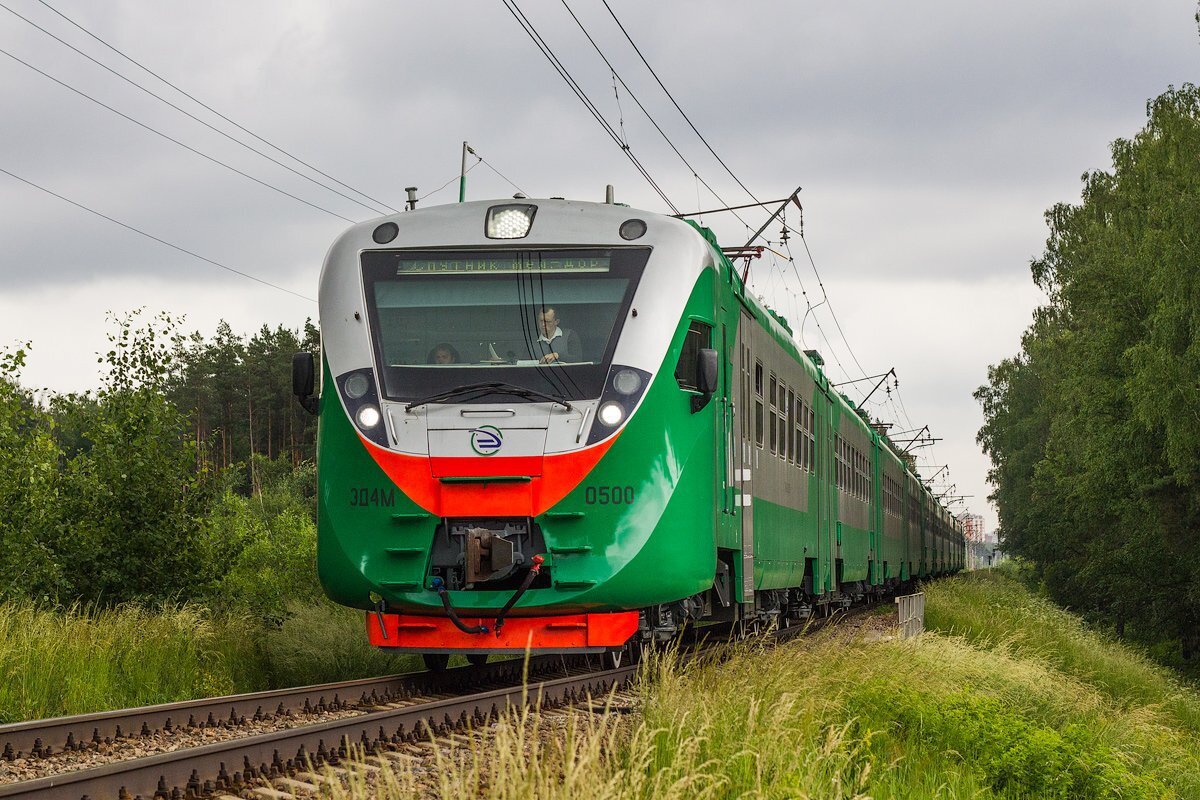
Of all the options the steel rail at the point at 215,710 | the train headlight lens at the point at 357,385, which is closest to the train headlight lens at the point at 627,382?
the train headlight lens at the point at 357,385

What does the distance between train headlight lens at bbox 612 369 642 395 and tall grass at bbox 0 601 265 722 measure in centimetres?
401

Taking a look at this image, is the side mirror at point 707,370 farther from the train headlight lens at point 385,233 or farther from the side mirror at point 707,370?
the train headlight lens at point 385,233

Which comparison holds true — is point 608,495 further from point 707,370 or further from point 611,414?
point 707,370

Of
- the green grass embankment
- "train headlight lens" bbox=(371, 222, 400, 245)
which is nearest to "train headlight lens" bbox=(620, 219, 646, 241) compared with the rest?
"train headlight lens" bbox=(371, 222, 400, 245)

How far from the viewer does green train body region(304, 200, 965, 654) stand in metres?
8.98

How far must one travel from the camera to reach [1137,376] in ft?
97.0

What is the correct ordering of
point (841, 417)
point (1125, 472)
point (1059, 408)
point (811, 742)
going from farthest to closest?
1. point (1059, 408)
2. point (1125, 472)
3. point (841, 417)
4. point (811, 742)

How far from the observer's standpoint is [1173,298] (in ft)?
93.3

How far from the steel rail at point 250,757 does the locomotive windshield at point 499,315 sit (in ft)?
6.82

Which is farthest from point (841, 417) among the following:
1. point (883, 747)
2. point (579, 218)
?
point (883, 747)

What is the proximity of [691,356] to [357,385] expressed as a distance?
2312 mm

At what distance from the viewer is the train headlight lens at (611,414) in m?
9.14

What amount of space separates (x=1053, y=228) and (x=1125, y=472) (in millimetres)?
17518

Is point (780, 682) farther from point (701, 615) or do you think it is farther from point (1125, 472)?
point (1125, 472)
